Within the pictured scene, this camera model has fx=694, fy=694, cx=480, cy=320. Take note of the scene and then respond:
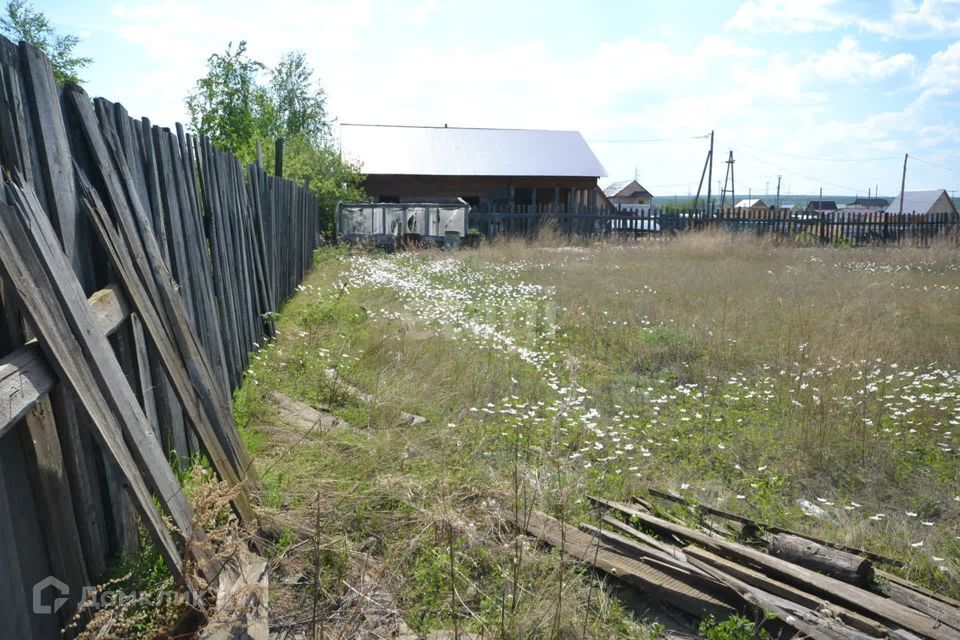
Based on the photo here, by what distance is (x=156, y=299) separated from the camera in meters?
2.87

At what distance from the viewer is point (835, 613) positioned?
262cm

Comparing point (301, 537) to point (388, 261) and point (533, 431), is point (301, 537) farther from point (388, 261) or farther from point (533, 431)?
point (388, 261)

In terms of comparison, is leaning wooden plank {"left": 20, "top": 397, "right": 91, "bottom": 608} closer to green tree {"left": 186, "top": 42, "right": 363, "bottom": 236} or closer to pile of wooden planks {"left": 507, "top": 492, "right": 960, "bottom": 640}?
pile of wooden planks {"left": 507, "top": 492, "right": 960, "bottom": 640}

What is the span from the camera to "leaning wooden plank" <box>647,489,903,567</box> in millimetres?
3264

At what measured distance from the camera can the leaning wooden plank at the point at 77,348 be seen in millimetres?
1799

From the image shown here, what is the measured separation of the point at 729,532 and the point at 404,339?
13.2 ft

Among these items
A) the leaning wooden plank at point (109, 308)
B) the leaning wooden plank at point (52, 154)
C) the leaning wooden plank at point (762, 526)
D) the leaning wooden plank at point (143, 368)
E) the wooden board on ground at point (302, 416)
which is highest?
the leaning wooden plank at point (52, 154)

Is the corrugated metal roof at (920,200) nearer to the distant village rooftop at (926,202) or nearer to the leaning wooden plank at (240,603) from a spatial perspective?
the distant village rooftop at (926,202)

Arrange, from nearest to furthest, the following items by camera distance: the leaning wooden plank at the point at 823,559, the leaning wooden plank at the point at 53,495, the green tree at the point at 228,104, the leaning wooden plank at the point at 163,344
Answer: the leaning wooden plank at the point at 53,495, the leaning wooden plank at the point at 163,344, the leaning wooden plank at the point at 823,559, the green tree at the point at 228,104

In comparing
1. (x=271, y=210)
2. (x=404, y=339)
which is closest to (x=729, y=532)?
(x=404, y=339)

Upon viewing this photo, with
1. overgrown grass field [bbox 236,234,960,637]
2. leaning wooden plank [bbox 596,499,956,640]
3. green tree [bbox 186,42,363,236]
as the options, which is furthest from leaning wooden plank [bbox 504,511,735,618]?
green tree [bbox 186,42,363,236]

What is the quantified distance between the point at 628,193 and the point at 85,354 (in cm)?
8809

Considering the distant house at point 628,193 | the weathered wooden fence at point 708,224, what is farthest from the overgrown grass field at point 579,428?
the distant house at point 628,193

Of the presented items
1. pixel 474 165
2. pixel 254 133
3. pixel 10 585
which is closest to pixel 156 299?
pixel 10 585
